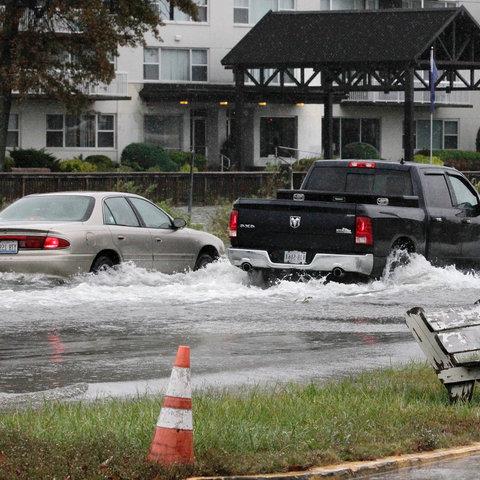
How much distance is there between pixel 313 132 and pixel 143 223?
1974 inches

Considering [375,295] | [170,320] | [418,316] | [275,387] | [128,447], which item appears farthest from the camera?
[375,295]

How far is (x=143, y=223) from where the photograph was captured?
2189 cm

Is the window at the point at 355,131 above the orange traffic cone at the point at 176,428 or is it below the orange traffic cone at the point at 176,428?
above

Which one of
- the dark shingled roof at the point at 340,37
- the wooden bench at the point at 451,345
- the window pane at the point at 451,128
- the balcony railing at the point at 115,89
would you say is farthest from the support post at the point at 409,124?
the wooden bench at the point at 451,345

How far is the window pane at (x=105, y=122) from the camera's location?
214 ft

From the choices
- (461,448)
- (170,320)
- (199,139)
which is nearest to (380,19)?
(199,139)

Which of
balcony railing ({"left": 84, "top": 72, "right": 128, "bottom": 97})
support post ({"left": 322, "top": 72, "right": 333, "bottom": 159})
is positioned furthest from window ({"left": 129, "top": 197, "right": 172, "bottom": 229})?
balcony railing ({"left": 84, "top": 72, "right": 128, "bottom": 97})

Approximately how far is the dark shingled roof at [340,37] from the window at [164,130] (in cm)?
645

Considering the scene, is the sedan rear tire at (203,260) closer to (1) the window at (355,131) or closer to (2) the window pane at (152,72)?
(2) the window pane at (152,72)

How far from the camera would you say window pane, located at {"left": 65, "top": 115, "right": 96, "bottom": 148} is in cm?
6456

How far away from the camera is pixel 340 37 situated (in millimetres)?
58406

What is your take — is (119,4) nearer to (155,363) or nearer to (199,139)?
(199,139)

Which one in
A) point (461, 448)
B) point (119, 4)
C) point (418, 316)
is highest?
point (119, 4)

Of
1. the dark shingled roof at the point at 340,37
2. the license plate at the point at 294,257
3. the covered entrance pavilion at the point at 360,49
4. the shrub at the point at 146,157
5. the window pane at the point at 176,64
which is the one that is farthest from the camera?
the window pane at the point at 176,64
